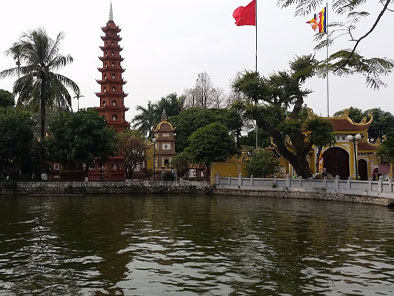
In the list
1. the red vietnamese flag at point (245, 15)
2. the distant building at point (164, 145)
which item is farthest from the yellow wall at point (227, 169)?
the distant building at point (164, 145)

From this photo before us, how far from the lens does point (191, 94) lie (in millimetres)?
56656

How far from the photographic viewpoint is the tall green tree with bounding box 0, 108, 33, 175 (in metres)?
31.5

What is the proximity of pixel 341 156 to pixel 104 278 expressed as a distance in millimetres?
27343

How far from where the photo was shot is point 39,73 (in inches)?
1244

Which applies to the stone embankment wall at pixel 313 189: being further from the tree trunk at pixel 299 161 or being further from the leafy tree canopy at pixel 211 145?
the tree trunk at pixel 299 161

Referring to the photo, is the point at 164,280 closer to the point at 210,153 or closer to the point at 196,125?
the point at 210,153

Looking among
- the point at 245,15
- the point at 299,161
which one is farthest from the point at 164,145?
the point at 299,161

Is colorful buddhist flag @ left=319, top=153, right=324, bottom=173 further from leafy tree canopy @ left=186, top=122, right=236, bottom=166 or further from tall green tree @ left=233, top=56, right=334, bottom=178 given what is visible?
leafy tree canopy @ left=186, top=122, right=236, bottom=166

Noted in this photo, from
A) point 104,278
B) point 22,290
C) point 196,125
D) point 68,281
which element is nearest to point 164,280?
point 104,278

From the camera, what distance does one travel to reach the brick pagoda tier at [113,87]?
140 feet

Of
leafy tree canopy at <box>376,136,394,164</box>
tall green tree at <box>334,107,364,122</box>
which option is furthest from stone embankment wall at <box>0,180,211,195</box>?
tall green tree at <box>334,107,364,122</box>

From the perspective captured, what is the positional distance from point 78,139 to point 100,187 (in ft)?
14.0

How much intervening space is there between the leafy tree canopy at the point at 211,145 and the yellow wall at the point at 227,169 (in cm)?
56

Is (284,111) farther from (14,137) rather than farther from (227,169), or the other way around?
(14,137)
